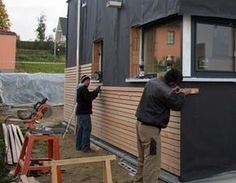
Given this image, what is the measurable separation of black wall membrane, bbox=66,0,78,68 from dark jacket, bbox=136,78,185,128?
8193 millimetres

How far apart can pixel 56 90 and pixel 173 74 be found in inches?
835

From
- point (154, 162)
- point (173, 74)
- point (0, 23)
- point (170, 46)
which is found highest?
point (0, 23)

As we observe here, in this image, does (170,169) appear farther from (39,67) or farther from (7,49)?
(7,49)

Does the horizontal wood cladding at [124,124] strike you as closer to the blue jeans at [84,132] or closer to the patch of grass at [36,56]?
the blue jeans at [84,132]

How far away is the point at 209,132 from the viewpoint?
7.23 meters

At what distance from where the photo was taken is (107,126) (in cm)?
1062

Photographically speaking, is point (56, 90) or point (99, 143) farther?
point (56, 90)

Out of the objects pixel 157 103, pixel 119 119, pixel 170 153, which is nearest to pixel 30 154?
pixel 170 153

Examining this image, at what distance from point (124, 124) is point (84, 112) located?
1575 mm

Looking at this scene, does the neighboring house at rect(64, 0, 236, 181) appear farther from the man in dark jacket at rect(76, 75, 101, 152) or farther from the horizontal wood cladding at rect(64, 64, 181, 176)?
the man in dark jacket at rect(76, 75, 101, 152)

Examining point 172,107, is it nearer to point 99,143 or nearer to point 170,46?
point 170,46

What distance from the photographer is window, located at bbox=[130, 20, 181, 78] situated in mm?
7637

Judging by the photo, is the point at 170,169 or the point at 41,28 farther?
the point at 41,28

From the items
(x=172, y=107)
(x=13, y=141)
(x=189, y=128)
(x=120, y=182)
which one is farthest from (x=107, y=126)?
(x=172, y=107)
